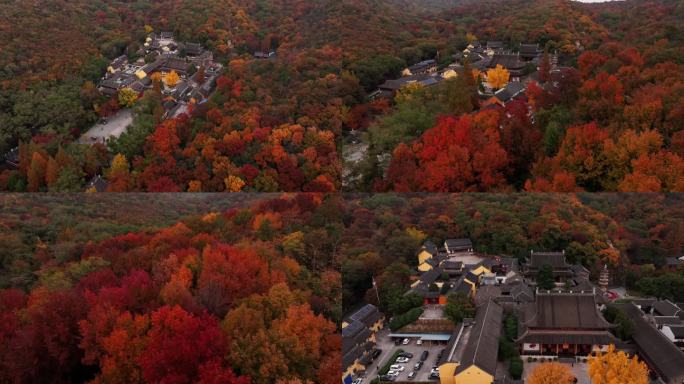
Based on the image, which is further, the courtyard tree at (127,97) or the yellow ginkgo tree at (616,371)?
the courtyard tree at (127,97)

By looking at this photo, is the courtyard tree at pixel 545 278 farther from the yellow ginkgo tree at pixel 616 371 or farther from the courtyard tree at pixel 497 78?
the courtyard tree at pixel 497 78

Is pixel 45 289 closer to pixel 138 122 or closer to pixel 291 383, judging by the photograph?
pixel 291 383

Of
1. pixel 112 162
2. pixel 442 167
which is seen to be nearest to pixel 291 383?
pixel 442 167

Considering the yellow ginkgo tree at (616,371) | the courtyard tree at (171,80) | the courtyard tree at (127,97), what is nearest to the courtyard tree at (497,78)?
the yellow ginkgo tree at (616,371)

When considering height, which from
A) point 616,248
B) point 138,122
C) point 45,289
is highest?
point 45,289

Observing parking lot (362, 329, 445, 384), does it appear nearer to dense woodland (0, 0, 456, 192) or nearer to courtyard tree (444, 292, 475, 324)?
courtyard tree (444, 292, 475, 324)

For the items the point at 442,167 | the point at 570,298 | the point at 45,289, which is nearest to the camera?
the point at 45,289

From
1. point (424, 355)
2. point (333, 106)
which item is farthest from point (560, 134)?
point (333, 106)

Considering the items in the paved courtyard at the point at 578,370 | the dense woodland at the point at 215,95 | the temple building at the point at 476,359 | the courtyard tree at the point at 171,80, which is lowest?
the paved courtyard at the point at 578,370
